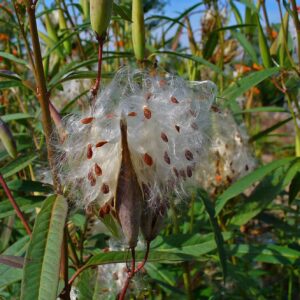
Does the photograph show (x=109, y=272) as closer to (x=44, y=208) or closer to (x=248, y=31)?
(x=44, y=208)

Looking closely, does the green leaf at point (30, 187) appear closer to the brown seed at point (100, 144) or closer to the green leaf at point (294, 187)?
the brown seed at point (100, 144)

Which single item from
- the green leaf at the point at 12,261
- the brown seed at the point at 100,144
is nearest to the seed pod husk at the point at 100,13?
the brown seed at the point at 100,144

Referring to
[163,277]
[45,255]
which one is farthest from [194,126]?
[163,277]

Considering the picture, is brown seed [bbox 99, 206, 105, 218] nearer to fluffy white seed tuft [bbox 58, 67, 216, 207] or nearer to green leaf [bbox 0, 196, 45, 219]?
fluffy white seed tuft [bbox 58, 67, 216, 207]

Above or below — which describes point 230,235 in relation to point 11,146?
below

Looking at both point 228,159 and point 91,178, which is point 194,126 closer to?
point 91,178

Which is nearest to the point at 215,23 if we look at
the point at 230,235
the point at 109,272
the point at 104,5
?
the point at 230,235

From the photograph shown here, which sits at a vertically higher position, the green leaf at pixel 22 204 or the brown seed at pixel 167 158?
the brown seed at pixel 167 158

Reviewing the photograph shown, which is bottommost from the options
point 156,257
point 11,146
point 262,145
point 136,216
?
point 262,145
